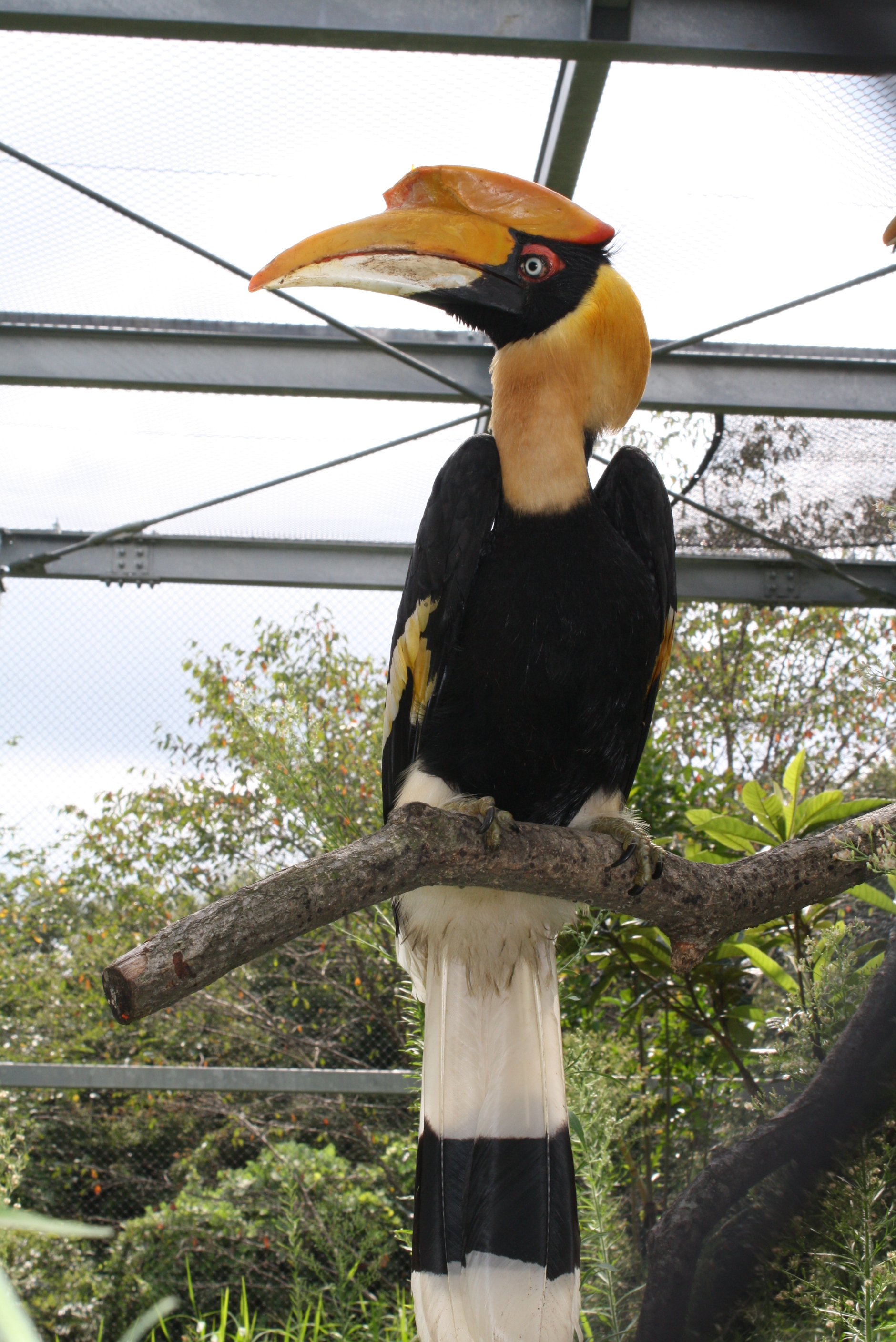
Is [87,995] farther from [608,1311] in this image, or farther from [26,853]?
[608,1311]

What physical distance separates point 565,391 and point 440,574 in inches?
12.8

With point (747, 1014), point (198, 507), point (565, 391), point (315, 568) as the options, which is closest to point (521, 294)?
point (565, 391)

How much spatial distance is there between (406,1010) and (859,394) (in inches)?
75.4

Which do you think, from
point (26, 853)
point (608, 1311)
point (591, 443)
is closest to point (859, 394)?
point (591, 443)

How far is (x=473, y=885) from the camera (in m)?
1.16

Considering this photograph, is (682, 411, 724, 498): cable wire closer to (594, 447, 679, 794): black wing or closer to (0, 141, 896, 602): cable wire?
(0, 141, 896, 602): cable wire

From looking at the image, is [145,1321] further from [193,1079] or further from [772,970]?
[193,1079]

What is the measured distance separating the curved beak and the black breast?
36 cm

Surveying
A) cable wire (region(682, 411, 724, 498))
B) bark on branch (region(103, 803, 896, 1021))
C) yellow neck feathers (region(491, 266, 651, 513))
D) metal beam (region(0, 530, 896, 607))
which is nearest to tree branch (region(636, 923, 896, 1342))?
bark on branch (region(103, 803, 896, 1021))

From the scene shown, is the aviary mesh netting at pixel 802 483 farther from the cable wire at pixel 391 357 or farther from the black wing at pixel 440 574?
the black wing at pixel 440 574

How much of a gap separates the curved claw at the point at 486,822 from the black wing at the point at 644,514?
44cm

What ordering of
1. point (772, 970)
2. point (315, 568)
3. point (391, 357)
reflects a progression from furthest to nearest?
1. point (315, 568)
2. point (391, 357)
3. point (772, 970)

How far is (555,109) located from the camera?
6.73 feet

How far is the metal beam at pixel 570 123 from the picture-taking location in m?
1.89
